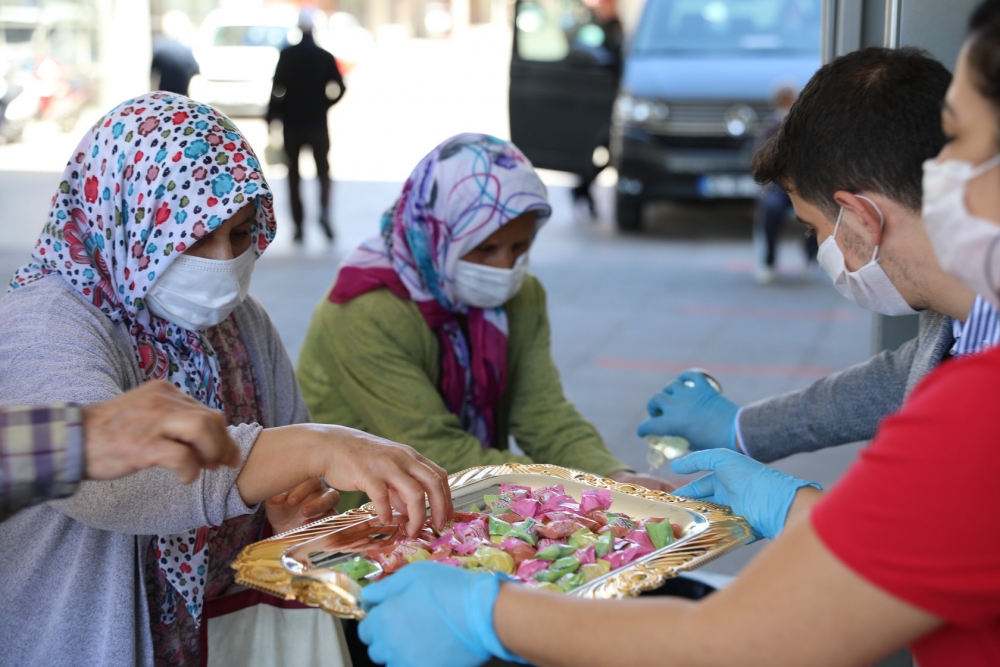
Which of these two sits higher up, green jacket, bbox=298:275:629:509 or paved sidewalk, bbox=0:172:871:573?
green jacket, bbox=298:275:629:509

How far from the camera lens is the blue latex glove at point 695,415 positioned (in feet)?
8.67

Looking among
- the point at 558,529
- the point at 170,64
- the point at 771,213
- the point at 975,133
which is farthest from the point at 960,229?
the point at 170,64

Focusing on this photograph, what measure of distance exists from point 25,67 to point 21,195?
Answer: 5478 millimetres

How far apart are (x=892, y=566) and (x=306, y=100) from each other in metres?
8.66

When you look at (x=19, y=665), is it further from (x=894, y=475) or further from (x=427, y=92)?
(x=427, y=92)

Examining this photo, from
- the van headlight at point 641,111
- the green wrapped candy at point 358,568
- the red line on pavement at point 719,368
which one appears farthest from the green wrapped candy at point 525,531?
the van headlight at point 641,111

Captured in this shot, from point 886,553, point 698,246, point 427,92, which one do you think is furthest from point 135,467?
point 427,92

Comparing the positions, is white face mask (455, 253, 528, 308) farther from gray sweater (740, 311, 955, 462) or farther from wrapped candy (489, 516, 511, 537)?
wrapped candy (489, 516, 511, 537)

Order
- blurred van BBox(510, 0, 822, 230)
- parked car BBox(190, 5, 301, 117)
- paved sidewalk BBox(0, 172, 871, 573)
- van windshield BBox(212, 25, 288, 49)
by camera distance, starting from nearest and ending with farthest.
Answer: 1. paved sidewalk BBox(0, 172, 871, 573)
2. blurred van BBox(510, 0, 822, 230)
3. parked car BBox(190, 5, 301, 117)
4. van windshield BBox(212, 25, 288, 49)

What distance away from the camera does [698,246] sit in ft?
32.6

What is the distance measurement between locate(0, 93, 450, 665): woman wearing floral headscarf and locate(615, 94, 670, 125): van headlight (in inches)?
306

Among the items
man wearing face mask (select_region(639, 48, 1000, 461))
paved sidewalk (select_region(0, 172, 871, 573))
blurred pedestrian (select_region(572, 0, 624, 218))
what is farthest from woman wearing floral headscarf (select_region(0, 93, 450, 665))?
blurred pedestrian (select_region(572, 0, 624, 218))

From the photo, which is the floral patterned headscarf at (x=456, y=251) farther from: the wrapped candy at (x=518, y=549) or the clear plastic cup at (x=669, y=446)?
the wrapped candy at (x=518, y=549)

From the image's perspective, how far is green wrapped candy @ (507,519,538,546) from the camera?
179cm
